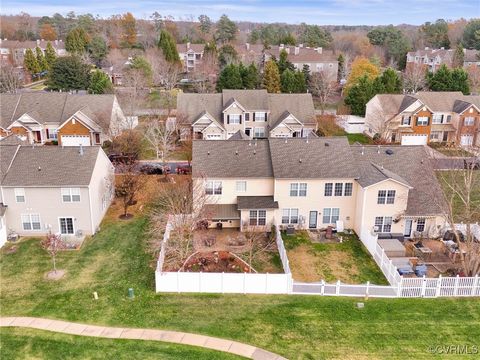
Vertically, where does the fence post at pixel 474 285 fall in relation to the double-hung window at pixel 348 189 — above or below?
below

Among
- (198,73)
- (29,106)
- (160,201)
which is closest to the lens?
(160,201)

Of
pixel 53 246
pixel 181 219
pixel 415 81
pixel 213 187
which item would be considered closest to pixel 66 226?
pixel 53 246

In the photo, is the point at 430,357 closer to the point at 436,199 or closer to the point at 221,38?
→ the point at 436,199

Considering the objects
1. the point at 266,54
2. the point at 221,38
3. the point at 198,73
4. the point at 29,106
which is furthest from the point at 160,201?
the point at 221,38

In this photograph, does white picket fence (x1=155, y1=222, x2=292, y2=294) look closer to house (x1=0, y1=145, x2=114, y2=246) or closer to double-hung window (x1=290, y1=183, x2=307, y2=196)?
double-hung window (x1=290, y1=183, x2=307, y2=196)

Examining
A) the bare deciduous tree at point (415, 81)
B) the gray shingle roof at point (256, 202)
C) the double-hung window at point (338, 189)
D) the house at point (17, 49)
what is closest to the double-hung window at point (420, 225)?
the double-hung window at point (338, 189)

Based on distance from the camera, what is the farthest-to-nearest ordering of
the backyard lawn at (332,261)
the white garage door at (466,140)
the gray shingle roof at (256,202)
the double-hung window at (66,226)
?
the white garage door at (466,140) < the gray shingle roof at (256,202) < the double-hung window at (66,226) < the backyard lawn at (332,261)
